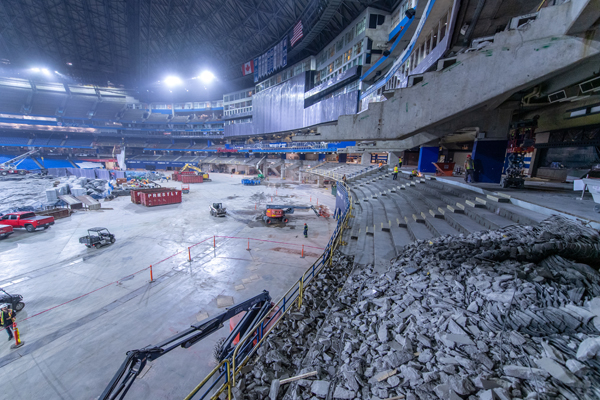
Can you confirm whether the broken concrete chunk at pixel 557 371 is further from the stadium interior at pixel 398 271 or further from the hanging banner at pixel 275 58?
the hanging banner at pixel 275 58

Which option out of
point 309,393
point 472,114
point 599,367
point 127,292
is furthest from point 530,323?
point 127,292

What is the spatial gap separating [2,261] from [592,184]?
25.2m

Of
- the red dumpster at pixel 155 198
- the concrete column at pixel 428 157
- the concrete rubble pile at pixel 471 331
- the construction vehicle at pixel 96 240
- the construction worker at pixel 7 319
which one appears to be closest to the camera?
the concrete rubble pile at pixel 471 331

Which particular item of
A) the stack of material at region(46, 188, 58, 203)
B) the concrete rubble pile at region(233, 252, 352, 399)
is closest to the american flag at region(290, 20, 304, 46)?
the stack of material at region(46, 188, 58, 203)

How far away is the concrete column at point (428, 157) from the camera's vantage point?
19.2 metres

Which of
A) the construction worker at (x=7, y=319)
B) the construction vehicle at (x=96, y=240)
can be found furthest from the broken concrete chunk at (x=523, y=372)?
the construction vehicle at (x=96, y=240)

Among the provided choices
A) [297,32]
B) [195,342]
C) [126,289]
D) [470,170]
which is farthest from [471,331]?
[297,32]

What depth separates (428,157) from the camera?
1944 centimetres

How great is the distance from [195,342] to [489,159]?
14.9 m

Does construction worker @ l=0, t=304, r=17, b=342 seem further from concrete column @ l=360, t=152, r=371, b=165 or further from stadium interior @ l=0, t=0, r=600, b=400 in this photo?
concrete column @ l=360, t=152, r=371, b=165

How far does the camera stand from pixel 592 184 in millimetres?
6656

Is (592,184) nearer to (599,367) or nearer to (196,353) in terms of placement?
(599,367)

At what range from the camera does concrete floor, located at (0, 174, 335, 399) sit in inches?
226

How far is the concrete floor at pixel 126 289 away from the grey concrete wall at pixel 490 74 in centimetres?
780
